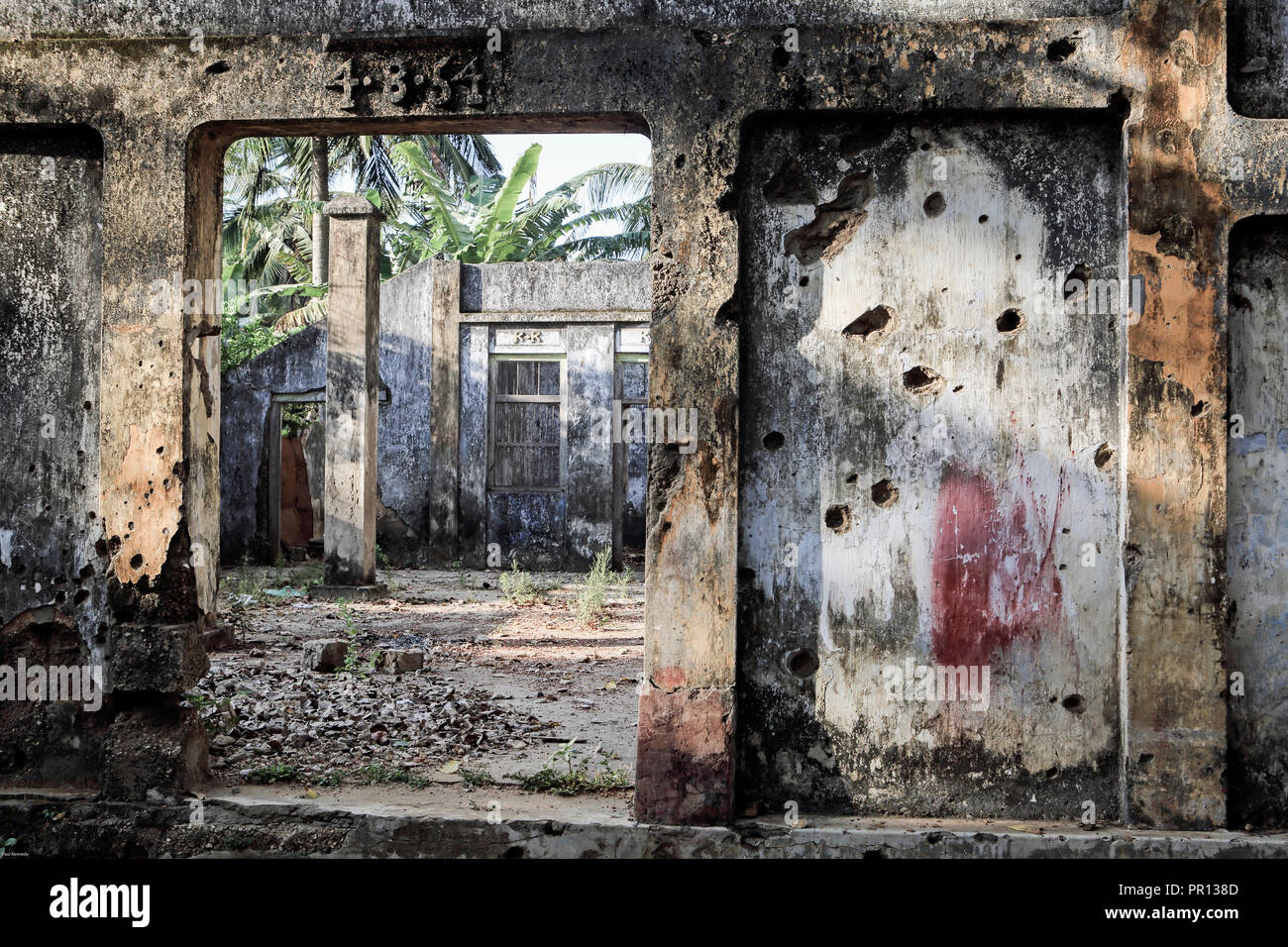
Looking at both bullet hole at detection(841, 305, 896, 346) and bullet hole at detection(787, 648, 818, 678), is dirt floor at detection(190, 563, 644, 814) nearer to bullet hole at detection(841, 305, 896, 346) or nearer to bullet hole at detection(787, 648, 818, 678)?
bullet hole at detection(787, 648, 818, 678)

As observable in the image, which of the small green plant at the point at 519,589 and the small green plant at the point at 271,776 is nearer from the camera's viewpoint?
the small green plant at the point at 271,776

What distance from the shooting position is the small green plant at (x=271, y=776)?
4.04m

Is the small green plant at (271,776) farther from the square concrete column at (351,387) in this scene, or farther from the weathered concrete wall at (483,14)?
the square concrete column at (351,387)

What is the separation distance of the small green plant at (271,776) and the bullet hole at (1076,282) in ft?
11.1

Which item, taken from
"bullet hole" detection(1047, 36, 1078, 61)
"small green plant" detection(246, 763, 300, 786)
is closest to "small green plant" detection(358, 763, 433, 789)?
"small green plant" detection(246, 763, 300, 786)

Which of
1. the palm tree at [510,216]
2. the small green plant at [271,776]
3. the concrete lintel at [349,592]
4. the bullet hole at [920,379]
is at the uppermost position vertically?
the palm tree at [510,216]

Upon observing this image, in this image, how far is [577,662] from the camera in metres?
7.12

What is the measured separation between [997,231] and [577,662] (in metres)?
4.42

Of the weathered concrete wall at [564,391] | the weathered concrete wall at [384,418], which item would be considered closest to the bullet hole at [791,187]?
the weathered concrete wall at [564,391]

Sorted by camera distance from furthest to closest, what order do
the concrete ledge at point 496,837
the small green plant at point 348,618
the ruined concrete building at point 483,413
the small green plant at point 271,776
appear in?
the ruined concrete building at point 483,413 < the small green plant at point 348,618 < the small green plant at point 271,776 < the concrete ledge at point 496,837

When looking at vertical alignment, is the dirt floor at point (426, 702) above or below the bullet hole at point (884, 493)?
below
